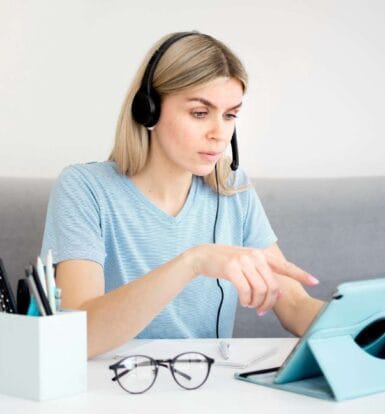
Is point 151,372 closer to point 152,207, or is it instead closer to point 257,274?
point 257,274

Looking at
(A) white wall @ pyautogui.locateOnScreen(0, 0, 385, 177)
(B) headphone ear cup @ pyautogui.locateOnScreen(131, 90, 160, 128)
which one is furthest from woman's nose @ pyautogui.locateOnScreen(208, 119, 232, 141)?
(A) white wall @ pyautogui.locateOnScreen(0, 0, 385, 177)

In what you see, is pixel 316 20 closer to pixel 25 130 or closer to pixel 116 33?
pixel 116 33

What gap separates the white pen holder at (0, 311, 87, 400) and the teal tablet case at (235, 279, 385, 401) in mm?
217

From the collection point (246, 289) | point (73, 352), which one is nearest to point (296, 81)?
point (246, 289)

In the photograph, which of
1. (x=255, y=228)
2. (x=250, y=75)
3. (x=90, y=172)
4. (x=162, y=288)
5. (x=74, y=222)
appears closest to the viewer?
(x=162, y=288)

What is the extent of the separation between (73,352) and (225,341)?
1.28 feet

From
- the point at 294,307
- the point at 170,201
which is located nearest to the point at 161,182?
the point at 170,201

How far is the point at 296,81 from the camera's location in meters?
2.22

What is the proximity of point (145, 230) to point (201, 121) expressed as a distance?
253 mm

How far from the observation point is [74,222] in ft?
4.96

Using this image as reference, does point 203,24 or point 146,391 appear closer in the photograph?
point 146,391

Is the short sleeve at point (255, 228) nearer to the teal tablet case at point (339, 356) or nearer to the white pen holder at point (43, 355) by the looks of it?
the teal tablet case at point (339, 356)

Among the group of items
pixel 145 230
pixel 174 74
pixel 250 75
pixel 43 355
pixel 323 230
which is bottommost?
pixel 323 230

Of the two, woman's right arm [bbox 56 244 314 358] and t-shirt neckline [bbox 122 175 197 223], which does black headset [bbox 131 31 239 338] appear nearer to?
t-shirt neckline [bbox 122 175 197 223]
